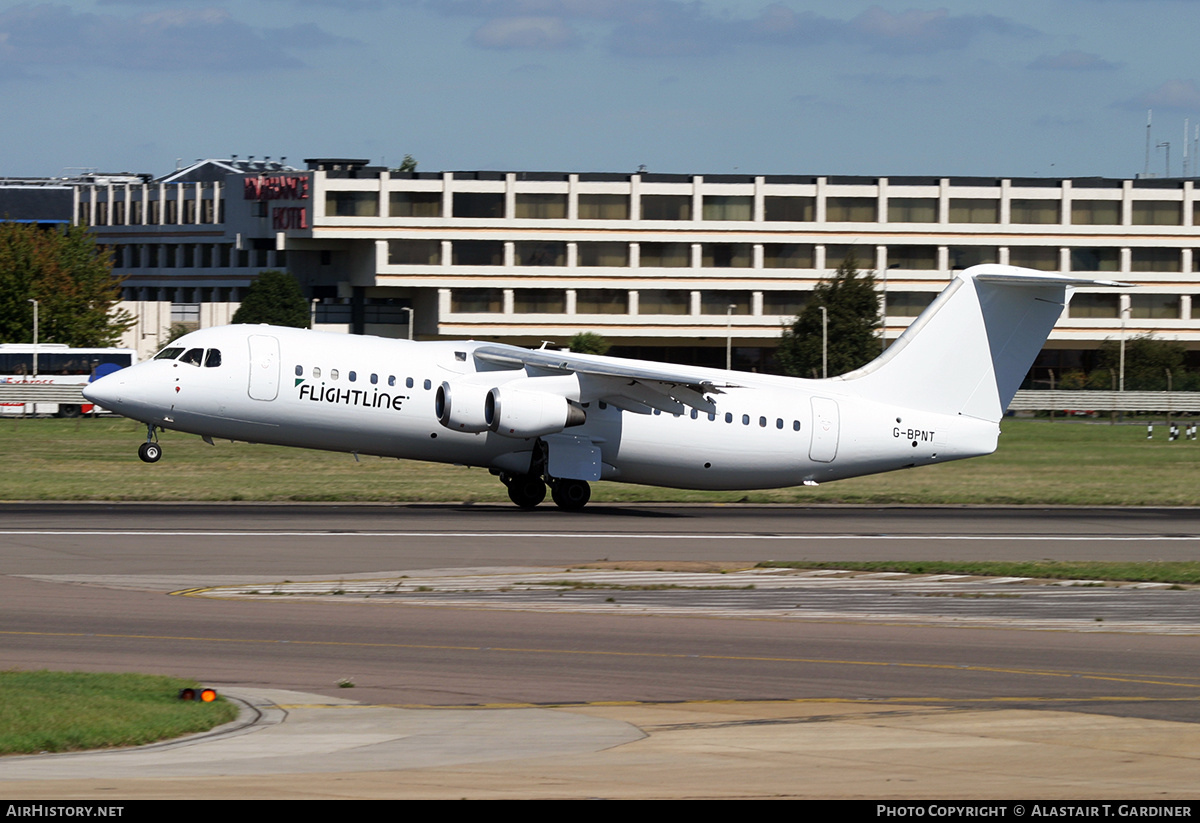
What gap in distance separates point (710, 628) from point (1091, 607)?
239 inches

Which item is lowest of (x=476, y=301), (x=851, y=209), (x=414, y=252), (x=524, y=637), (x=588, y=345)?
(x=524, y=637)

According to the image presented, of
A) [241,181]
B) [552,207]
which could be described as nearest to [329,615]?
[552,207]

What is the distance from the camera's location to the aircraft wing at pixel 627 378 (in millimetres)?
33781

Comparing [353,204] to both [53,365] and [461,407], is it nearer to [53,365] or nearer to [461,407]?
[53,365]

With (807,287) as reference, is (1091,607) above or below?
below

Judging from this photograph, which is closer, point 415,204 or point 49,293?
point 49,293

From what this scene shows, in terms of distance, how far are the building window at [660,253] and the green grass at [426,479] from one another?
6731cm

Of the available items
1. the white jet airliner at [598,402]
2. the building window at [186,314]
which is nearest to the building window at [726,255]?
the building window at [186,314]

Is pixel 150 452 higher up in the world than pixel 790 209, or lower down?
lower down

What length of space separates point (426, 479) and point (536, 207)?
8265 centimetres

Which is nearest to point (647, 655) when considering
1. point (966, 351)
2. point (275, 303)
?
point (966, 351)

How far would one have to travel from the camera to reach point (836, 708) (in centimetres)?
1403

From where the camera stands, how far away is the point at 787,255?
127m
